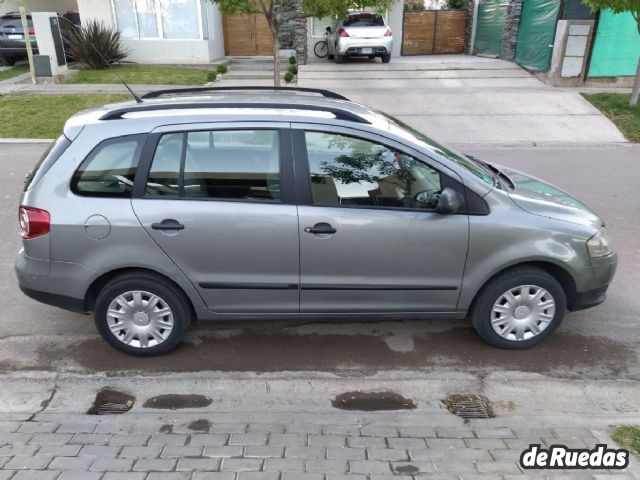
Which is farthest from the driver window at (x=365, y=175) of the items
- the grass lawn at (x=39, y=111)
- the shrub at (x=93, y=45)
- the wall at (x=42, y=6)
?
the wall at (x=42, y=6)

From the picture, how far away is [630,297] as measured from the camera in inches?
179

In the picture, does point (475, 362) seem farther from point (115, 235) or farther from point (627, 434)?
point (115, 235)

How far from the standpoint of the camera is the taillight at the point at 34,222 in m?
3.37

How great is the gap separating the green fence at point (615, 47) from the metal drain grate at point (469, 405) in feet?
44.2

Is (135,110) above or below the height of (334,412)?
above

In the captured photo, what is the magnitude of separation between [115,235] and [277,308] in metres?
1.19

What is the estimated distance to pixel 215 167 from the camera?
11.3 feet

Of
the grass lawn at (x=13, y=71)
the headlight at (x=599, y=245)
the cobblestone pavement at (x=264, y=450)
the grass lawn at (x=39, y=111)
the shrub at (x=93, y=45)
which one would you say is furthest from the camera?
the grass lawn at (x=13, y=71)

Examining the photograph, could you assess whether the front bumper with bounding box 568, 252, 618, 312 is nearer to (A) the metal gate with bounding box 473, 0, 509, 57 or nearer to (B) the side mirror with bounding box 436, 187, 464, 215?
(B) the side mirror with bounding box 436, 187, 464, 215

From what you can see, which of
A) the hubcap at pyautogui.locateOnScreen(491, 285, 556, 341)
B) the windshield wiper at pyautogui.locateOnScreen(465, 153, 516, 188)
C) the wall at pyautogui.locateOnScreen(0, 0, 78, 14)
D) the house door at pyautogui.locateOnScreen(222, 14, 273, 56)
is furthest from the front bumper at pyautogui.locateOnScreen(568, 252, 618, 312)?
the wall at pyautogui.locateOnScreen(0, 0, 78, 14)

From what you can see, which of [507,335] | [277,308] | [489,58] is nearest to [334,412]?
[277,308]

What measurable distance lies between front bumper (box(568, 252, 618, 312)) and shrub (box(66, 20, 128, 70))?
1567 centimetres

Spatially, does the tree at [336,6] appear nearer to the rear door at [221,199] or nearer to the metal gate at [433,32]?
the rear door at [221,199]

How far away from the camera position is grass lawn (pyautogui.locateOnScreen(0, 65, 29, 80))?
15953mm
